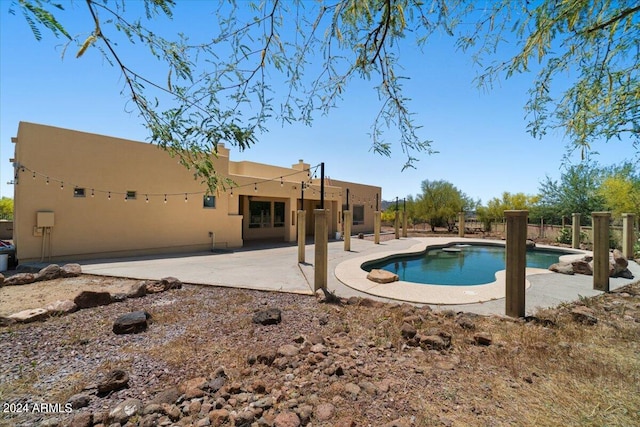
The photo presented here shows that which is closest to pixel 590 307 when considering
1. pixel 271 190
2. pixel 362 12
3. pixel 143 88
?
pixel 362 12

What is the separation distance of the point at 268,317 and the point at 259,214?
13.6 meters

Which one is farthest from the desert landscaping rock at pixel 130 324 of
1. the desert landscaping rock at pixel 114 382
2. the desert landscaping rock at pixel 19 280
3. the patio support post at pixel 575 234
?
the patio support post at pixel 575 234

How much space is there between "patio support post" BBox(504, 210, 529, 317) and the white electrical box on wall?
12.2m

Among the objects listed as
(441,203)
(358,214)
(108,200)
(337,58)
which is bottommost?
(358,214)

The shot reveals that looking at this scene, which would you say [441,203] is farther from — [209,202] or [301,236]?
[209,202]

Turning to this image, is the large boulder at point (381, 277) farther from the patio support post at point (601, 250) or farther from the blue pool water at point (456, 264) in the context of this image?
the patio support post at point (601, 250)

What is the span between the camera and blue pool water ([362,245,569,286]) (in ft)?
31.8

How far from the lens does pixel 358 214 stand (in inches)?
963

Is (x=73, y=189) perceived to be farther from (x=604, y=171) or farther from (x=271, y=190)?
(x=604, y=171)

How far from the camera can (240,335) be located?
420 centimetres

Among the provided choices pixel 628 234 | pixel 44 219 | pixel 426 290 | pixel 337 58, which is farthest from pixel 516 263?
pixel 44 219

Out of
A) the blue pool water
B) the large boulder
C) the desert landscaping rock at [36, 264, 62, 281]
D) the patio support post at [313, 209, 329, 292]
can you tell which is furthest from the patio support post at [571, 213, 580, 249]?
the desert landscaping rock at [36, 264, 62, 281]

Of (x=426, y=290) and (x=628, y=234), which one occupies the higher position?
(x=628, y=234)

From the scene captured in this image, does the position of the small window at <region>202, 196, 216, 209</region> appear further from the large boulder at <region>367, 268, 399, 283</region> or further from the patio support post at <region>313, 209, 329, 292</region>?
the large boulder at <region>367, 268, 399, 283</region>
